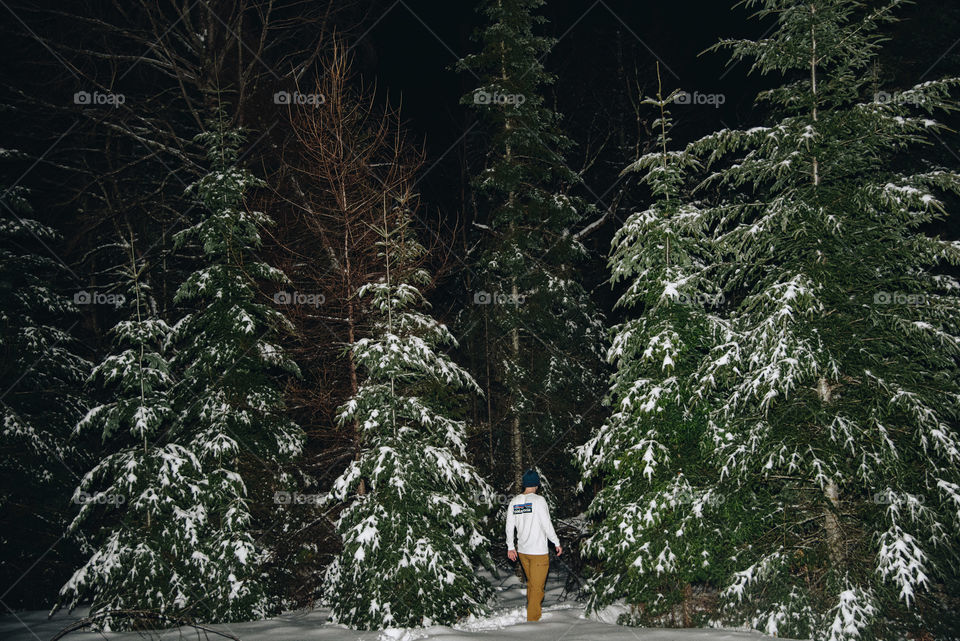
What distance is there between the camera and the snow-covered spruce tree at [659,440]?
28.8ft

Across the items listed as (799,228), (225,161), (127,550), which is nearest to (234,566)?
(127,550)

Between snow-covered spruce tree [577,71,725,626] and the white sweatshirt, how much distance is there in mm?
665

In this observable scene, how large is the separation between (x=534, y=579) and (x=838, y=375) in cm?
544

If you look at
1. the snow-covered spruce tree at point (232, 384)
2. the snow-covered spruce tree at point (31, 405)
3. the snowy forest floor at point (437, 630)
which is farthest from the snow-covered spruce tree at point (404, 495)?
the snow-covered spruce tree at point (31, 405)

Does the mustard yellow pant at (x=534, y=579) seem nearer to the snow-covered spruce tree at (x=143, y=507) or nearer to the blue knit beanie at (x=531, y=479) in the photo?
the blue knit beanie at (x=531, y=479)

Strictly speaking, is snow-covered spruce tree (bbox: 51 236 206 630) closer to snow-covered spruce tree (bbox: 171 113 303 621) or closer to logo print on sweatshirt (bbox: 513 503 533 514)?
snow-covered spruce tree (bbox: 171 113 303 621)

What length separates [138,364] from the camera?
1114cm

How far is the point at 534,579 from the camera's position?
9797 mm

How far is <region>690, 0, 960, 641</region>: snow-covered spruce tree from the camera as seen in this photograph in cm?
748

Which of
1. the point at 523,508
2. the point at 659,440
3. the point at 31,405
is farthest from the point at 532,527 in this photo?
the point at 31,405

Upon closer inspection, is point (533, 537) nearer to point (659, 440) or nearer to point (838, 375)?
point (659, 440)

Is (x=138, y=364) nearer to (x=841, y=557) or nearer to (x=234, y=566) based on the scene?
(x=234, y=566)

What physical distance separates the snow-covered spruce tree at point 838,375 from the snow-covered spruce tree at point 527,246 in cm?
795

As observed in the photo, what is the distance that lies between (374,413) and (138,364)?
4.71 m
